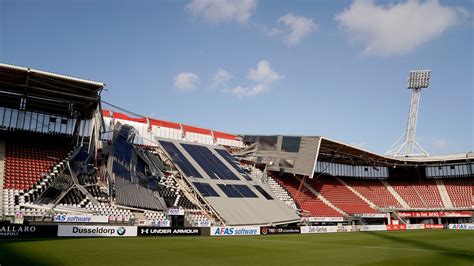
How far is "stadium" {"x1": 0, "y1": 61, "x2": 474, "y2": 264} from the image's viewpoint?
31656 millimetres

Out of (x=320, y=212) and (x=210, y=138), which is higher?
(x=210, y=138)

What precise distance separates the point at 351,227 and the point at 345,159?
22.2 meters

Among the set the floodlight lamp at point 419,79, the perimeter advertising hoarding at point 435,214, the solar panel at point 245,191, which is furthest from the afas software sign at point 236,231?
the floodlight lamp at point 419,79

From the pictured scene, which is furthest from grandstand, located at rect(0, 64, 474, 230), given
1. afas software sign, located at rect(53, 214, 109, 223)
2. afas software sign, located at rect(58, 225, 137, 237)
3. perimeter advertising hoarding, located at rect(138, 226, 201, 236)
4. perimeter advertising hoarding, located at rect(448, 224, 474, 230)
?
perimeter advertising hoarding, located at rect(448, 224, 474, 230)

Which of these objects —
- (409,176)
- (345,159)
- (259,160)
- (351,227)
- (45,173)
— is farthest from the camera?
(409,176)

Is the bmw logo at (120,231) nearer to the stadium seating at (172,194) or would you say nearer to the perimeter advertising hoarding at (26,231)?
the perimeter advertising hoarding at (26,231)

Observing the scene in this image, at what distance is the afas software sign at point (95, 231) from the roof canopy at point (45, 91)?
14.6m

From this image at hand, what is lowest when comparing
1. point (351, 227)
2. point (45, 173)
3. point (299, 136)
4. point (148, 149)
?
point (351, 227)

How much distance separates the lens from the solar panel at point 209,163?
5238 cm

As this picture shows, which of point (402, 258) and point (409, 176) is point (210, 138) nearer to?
point (409, 176)

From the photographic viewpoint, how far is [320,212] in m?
59.4

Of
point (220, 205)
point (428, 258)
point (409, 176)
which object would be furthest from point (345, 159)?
point (428, 258)

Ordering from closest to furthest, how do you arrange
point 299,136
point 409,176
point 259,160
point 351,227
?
point 351,227, point 299,136, point 259,160, point 409,176

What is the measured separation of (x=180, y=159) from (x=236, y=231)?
16.5 m
